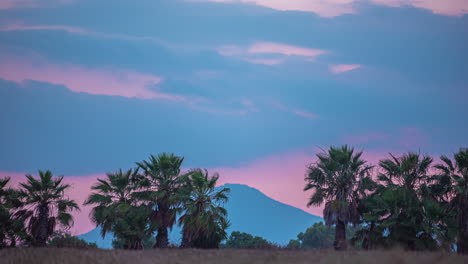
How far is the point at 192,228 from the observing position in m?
41.9

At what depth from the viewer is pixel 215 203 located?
43.9 m

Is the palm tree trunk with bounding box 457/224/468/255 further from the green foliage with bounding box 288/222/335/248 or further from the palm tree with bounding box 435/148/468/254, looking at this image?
the green foliage with bounding box 288/222/335/248

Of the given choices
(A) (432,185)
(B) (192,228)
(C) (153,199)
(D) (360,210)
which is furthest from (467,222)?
(C) (153,199)

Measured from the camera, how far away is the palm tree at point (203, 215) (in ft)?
138

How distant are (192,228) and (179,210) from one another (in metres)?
2.17

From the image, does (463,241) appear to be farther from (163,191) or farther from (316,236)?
(316,236)

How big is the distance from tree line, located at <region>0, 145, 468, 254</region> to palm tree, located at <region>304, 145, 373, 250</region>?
0.26 feet

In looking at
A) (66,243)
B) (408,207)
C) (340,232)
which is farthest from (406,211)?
(66,243)

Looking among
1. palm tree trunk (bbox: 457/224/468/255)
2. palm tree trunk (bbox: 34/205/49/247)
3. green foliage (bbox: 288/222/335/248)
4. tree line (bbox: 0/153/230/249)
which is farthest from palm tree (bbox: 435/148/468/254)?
green foliage (bbox: 288/222/335/248)

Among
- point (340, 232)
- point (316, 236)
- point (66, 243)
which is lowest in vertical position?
point (66, 243)

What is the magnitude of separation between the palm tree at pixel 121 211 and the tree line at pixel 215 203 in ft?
0.25

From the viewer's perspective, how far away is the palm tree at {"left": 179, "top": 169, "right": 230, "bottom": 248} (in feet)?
138

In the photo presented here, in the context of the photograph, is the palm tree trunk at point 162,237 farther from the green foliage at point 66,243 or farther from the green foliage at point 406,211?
the green foliage at point 406,211

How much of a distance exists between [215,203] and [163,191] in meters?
4.22
